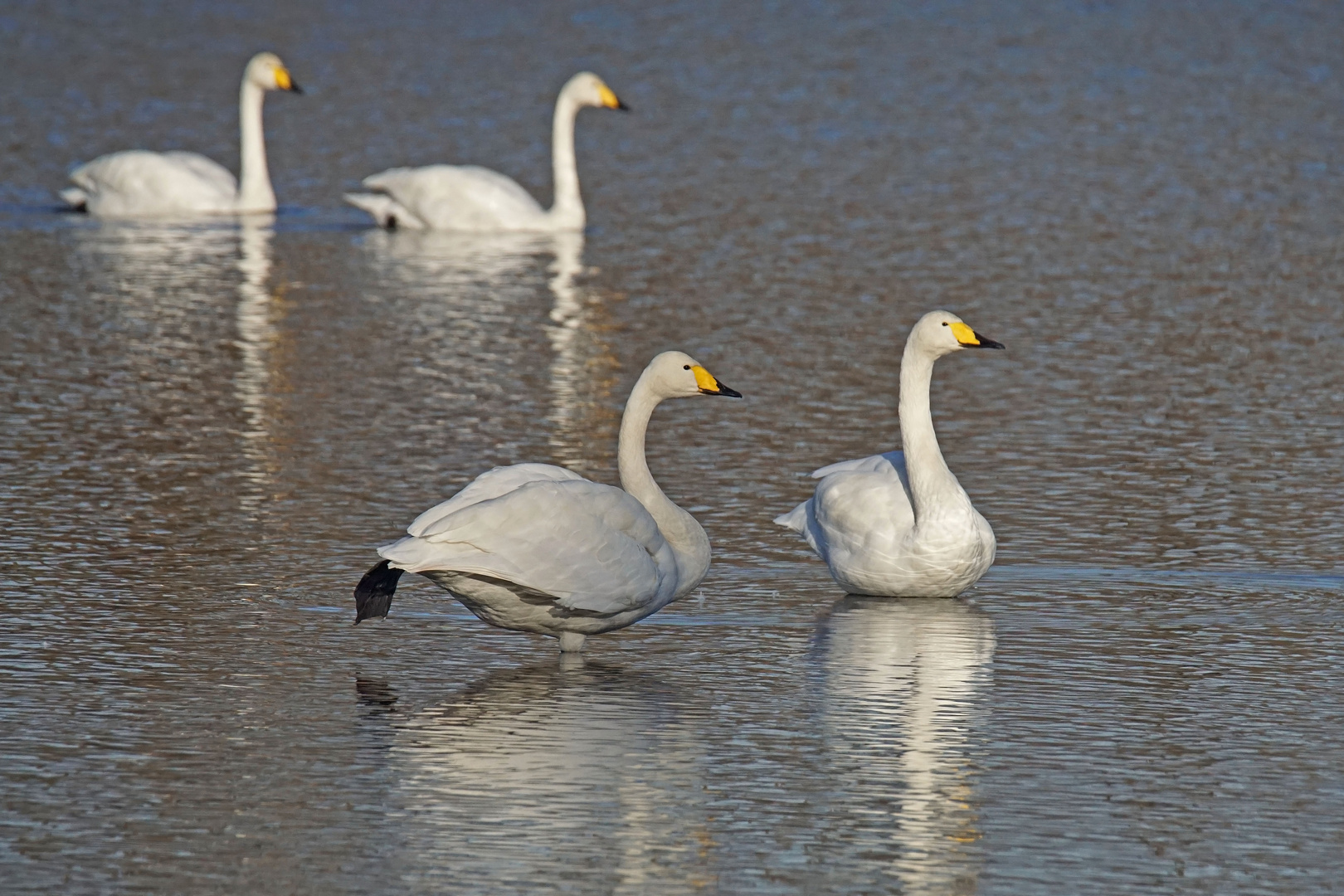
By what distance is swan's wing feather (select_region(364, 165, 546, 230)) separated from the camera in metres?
17.6

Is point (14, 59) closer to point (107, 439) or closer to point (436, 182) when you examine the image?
point (436, 182)

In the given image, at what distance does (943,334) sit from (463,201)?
10.0 metres

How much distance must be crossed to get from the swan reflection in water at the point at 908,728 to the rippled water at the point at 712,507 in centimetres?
2

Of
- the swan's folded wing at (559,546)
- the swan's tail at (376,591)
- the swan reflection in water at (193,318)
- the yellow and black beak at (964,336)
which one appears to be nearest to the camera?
the swan's folded wing at (559,546)

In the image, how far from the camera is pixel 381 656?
6820mm

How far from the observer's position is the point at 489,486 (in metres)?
6.82

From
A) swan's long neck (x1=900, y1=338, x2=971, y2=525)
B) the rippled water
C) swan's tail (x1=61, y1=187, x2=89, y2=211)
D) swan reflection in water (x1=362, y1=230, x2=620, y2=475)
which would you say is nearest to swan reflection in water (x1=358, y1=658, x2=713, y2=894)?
the rippled water

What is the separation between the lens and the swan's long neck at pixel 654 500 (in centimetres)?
714

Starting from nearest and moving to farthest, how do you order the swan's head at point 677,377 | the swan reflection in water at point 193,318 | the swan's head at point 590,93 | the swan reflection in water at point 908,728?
the swan reflection in water at point 908,728
the swan's head at point 677,377
the swan reflection in water at point 193,318
the swan's head at point 590,93

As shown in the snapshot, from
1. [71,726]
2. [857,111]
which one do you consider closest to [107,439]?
[71,726]

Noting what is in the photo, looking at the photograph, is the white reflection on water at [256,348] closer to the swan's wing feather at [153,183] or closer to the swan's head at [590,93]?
the swan's wing feather at [153,183]

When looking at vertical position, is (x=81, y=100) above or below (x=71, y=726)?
above

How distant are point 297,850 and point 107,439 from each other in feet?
17.7

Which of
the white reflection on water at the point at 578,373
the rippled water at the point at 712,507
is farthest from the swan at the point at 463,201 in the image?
the white reflection on water at the point at 578,373
